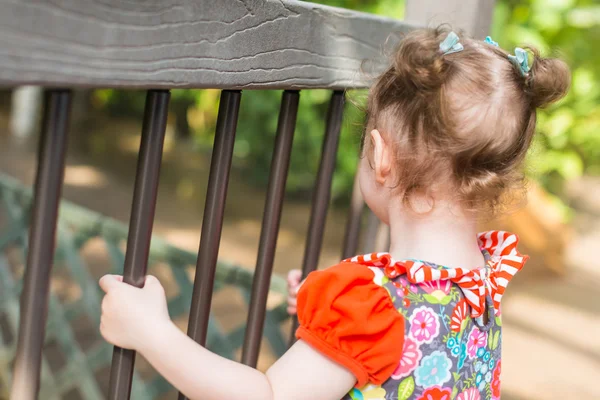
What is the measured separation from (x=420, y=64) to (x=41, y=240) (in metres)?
0.60

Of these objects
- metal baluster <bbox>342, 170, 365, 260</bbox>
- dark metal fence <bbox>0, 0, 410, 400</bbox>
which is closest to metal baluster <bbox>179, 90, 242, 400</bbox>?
dark metal fence <bbox>0, 0, 410, 400</bbox>

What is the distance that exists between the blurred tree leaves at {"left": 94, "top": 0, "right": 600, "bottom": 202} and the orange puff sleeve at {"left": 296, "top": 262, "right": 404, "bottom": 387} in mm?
3640

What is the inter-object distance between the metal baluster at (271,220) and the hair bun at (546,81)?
38 centimetres

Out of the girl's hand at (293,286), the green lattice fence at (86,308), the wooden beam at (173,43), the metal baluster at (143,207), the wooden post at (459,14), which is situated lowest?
the green lattice fence at (86,308)

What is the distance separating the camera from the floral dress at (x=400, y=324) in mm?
1030

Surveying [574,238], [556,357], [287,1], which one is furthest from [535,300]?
[287,1]

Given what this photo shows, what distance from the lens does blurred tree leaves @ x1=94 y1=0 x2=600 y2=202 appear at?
512 centimetres

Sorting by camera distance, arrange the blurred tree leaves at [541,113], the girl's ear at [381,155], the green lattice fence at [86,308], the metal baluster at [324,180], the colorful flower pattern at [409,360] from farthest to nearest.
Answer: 1. the blurred tree leaves at [541,113]
2. the green lattice fence at [86,308]
3. the metal baluster at [324,180]
4. the girl's ear at [381,155]
5. the colorful flower pattern at [409,360]

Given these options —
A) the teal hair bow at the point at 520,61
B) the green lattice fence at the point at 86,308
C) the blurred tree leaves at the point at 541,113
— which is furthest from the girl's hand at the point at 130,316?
the blurred tree leaves at the point at 541,113

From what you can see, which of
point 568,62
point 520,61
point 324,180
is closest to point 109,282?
point 324,180

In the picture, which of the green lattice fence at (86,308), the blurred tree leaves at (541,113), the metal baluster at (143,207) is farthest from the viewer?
the blurred tree leaves at (541,113)

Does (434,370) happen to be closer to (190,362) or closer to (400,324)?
(400,324)

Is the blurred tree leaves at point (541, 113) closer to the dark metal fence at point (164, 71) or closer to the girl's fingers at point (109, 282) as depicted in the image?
the dark metal fence at point (164, 71)

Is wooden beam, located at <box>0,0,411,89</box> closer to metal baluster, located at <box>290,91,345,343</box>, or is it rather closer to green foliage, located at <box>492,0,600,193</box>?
metal baluster, located at <box>290,91,345,343</box>
